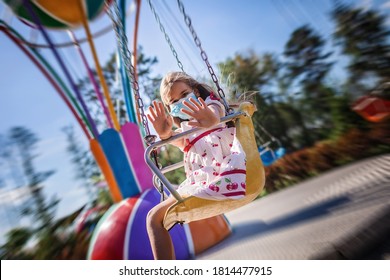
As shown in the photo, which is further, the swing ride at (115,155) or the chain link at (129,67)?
the swing ride at (115,155)

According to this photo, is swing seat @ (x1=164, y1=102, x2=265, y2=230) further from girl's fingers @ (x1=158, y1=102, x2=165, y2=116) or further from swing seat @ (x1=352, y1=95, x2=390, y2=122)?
swing seat @ (x1=352, y1=95, x2=390, y2=122)

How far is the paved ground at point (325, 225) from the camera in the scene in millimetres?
1140

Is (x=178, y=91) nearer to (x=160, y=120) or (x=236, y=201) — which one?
(x=160, y=120)

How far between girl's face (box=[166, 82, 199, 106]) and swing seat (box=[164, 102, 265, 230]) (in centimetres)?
23

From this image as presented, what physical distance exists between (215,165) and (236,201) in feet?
0.47

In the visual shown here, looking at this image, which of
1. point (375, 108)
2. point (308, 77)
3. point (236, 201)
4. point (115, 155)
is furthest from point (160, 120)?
point (308, 77)

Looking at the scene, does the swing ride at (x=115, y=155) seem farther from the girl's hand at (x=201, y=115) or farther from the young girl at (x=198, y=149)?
the girl's hand at (x=201, y=115)

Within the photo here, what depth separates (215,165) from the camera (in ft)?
2.91

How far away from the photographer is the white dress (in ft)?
2.55

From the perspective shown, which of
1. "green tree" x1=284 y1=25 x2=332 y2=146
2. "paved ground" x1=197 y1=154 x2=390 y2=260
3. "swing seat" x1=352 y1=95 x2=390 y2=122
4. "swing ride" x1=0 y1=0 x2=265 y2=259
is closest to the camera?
"paved ground" x1=197 y1=154 x2=390 y2=260

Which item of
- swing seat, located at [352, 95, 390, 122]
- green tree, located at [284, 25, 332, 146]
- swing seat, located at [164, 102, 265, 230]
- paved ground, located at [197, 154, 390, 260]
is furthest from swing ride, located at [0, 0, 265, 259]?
green tree, located at [284, 25, 332, 146]

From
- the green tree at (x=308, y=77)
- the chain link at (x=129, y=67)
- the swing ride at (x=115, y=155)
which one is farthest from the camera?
the green tree at (x=308, y=77)

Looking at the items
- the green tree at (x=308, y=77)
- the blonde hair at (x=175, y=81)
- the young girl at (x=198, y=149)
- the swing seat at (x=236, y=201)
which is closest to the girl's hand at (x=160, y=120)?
the young girl at (x=198, y=149)

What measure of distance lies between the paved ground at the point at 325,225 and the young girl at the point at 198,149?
22.5 inches
